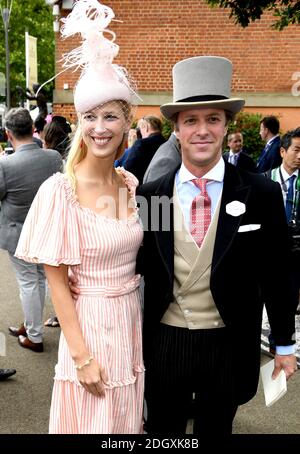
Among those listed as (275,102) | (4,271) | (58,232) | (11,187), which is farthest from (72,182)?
(275,102)

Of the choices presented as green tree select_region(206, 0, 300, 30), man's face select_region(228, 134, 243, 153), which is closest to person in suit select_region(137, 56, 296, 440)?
green tree select_region(206, 0, 300, 30)

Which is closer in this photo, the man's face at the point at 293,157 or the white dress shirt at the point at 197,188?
the white dress shirt at the point at 197,188

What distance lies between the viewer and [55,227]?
2.02 meters

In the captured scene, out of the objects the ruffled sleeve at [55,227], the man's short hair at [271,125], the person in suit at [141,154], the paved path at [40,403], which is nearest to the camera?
the ruffled sleeve at [55,227]

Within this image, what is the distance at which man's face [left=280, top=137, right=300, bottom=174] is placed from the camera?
15.3ft

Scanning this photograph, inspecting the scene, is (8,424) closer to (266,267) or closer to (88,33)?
(266,267)

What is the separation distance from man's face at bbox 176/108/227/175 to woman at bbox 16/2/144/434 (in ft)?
0.81

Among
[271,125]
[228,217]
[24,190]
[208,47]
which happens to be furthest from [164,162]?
[208,47]

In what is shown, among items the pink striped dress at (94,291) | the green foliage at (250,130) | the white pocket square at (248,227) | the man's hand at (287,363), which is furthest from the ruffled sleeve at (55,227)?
the green foliage at (250,130)

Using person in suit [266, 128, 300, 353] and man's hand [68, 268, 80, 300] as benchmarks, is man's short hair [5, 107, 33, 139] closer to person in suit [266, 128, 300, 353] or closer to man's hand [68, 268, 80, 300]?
person in suit [266, 128, 300, 353]

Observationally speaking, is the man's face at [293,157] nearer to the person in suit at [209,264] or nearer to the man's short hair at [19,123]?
the man's short hair at [19,123]

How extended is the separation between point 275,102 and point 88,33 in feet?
37.8

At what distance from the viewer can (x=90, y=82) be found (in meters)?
2.07

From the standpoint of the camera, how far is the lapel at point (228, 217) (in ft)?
6.98
